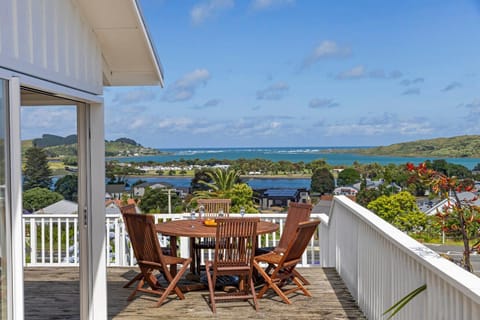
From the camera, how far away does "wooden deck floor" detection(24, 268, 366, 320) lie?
5.23 metres

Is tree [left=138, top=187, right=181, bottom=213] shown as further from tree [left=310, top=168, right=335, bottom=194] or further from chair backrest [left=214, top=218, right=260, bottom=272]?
chair backrest [left=214, top=218, right=260, bottom=272]

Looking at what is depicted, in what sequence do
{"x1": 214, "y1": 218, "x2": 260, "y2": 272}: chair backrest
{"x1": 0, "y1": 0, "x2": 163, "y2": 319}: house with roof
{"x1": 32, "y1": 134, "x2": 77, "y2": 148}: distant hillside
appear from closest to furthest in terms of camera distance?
{"x1": 0, "y1": 0, "x2": 163, "y2": 319}: house with roof < {"x1": 32, "y1": 134, "x2": 77, "y2": 148}: distant hillside < {"x1": 214, "y1": 218, "x2": 260, "y2": 272}: chair backrest

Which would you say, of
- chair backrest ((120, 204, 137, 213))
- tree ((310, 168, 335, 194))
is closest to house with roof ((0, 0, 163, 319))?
chair backrest ((120, 204, 137, 213))

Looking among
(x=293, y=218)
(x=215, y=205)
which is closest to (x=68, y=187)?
(x=293, y=218)

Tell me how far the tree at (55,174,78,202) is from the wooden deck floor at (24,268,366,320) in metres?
0.84

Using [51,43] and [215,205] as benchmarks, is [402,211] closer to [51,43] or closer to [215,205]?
[51,43]

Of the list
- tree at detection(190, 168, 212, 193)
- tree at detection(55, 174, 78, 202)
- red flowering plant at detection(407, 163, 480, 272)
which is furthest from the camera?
tree at detection(190, 168, 212, 193)

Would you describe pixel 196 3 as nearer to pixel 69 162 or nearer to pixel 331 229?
pixel 331 229

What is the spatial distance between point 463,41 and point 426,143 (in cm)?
3010

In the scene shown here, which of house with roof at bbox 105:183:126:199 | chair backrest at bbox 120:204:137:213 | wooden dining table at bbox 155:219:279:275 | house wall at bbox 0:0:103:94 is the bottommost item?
wooden dining table at bbox 155:219:279:275

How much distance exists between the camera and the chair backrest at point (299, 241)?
18.3ft

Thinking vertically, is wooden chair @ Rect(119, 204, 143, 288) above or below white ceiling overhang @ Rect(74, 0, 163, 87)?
below

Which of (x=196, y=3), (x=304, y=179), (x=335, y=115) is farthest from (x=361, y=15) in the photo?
(x=304, y=179)

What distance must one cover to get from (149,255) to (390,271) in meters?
2.82
